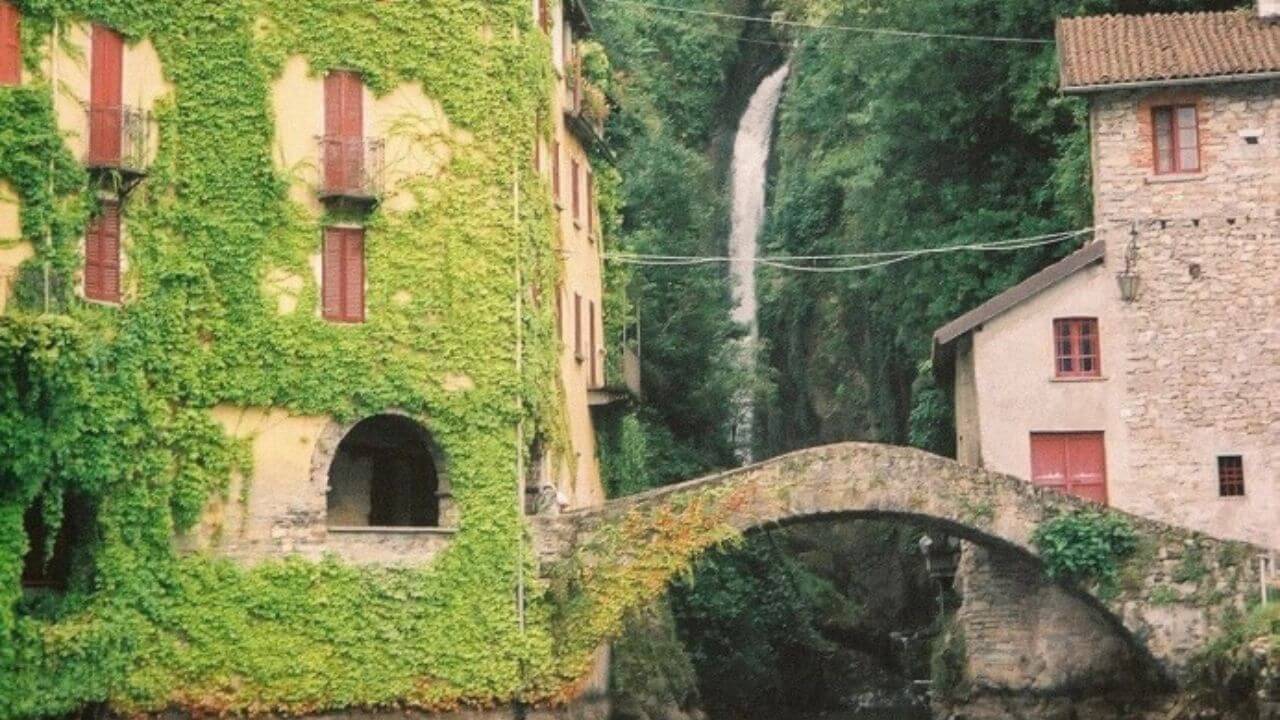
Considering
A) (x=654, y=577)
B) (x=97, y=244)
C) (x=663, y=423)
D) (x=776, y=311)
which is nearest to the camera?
(x=97, y=244)

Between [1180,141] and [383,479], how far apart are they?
16.4m

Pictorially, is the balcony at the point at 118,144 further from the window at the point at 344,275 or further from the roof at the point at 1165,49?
the roof at the point at 1165,49

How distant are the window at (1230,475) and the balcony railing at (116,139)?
2028cm

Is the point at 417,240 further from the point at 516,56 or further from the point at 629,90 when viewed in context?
the point at 629,90

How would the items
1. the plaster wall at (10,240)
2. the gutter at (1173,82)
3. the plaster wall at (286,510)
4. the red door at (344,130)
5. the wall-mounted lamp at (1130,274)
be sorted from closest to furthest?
1. the plaster wall at (10,240)
2. the plaster wall at (286,510)
3. the red door at (344,130)
4. the gutter at (1173,82)
5. the wall-mounted lamp at (1130,274)

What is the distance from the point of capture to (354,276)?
3550cm

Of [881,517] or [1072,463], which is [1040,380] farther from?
[881,517]

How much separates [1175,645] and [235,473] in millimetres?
16425

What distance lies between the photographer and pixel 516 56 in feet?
121

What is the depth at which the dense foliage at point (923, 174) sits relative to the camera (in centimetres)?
4606

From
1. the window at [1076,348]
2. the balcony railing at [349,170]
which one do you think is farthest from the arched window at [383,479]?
the window at [1076,348]

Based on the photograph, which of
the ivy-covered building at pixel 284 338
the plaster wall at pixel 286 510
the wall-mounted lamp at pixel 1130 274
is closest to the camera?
the ivy-covered building at pixel 284 338

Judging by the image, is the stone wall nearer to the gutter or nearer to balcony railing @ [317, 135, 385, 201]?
the gutter

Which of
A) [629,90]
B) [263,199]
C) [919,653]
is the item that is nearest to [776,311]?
[629,90]
